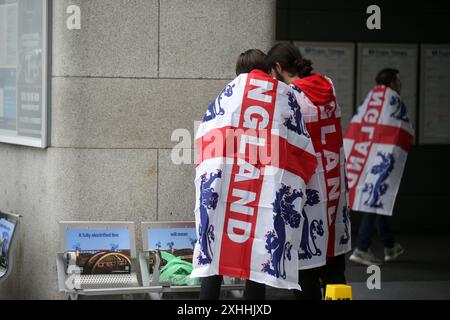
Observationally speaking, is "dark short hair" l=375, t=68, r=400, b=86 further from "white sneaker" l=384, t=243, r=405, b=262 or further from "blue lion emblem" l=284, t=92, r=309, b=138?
"blue lion emblem" l=284, t=92, r=309, b=138

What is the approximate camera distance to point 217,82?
7.79m

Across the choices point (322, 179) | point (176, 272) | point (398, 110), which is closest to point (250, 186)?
point (322, 179)

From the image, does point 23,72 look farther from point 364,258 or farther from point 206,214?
point 364,258

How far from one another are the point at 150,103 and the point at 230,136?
4.64 ft

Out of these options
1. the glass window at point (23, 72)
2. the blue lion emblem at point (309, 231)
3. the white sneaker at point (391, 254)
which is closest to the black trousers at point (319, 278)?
the blue lion emblem at point (309, 231)

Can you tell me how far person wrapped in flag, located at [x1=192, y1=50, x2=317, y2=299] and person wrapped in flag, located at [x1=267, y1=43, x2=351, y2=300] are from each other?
410 millimetres

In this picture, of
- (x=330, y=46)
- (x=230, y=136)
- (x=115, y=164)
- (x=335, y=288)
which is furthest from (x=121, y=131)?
(x=330, y=46)

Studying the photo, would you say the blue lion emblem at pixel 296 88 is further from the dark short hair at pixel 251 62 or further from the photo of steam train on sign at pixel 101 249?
the photo of steam train on sign at pixel 101 249

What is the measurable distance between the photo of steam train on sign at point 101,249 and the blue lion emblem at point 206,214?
91cm

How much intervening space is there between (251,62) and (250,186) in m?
0.76

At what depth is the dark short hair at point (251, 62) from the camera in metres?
6.56

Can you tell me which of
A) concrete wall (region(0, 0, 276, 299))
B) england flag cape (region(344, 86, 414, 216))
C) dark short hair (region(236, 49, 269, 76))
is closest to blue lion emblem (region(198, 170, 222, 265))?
dark short hair (region(236, 49, 269, 76))

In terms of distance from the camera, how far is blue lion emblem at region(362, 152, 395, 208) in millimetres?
10844

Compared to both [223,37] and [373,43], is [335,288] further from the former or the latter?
[373,43]
